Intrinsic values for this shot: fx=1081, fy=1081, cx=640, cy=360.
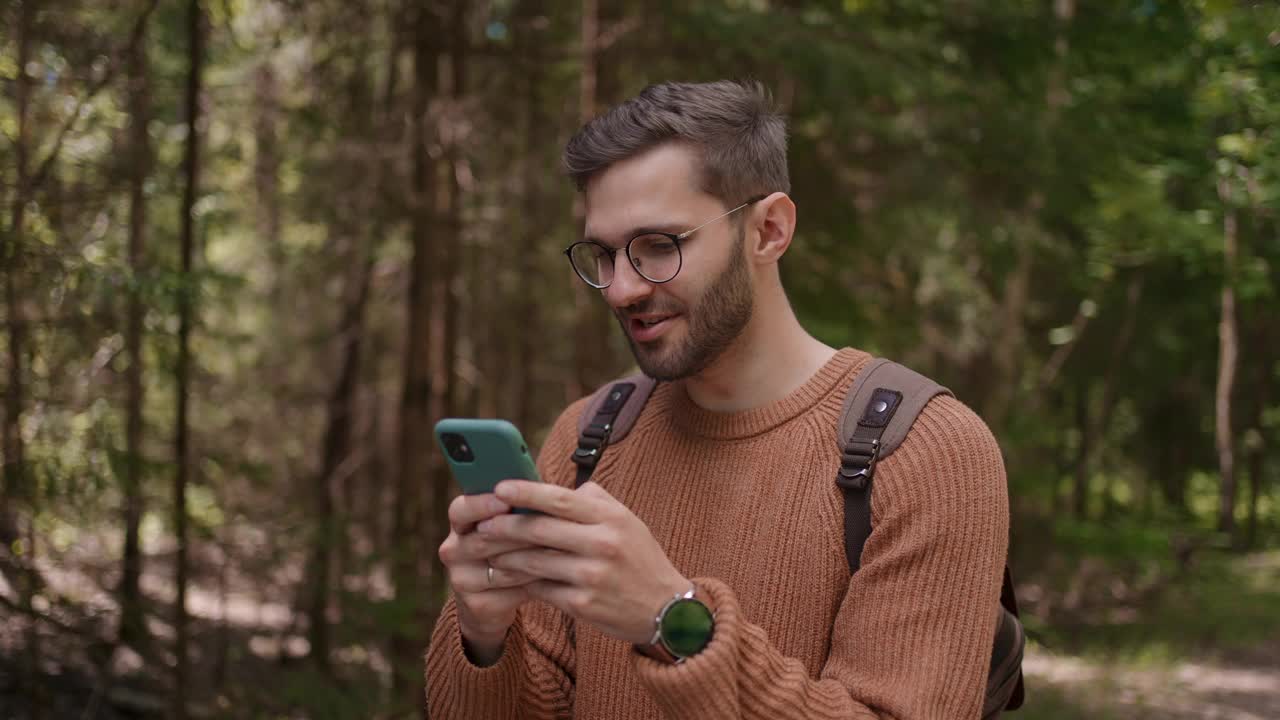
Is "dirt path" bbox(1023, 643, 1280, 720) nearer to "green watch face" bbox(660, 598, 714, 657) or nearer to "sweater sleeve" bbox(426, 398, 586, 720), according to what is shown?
"sweater sleeve" bbox(426, 398, 586, 720)

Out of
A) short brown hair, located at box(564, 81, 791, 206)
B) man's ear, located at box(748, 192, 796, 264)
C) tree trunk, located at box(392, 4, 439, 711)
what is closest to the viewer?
short brown hair, located at box(564, 81, 791, 206)

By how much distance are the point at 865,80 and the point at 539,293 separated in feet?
23.9

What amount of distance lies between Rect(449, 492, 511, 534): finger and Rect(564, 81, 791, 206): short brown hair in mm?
874

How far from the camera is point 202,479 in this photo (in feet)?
23.8

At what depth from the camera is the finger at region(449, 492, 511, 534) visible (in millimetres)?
1987

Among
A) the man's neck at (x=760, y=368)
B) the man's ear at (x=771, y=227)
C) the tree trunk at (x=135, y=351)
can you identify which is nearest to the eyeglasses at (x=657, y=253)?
the man's ear at (x=771, y=227)

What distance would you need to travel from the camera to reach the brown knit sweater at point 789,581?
2102 mm

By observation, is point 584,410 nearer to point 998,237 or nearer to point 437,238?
point 437,238

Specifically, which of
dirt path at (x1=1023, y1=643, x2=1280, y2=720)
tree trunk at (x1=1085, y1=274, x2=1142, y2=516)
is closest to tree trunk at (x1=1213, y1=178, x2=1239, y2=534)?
tree trunk at (x1=1085, y1=274, x2=1142, y2=516)

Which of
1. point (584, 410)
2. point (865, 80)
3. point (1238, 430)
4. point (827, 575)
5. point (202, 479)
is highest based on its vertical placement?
point (865, 80)

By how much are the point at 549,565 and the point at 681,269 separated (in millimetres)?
812

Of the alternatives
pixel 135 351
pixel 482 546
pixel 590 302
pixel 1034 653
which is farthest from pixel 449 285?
pixel 482 546

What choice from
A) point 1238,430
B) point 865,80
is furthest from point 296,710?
point 1238,430

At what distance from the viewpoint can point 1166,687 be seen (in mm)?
11531
